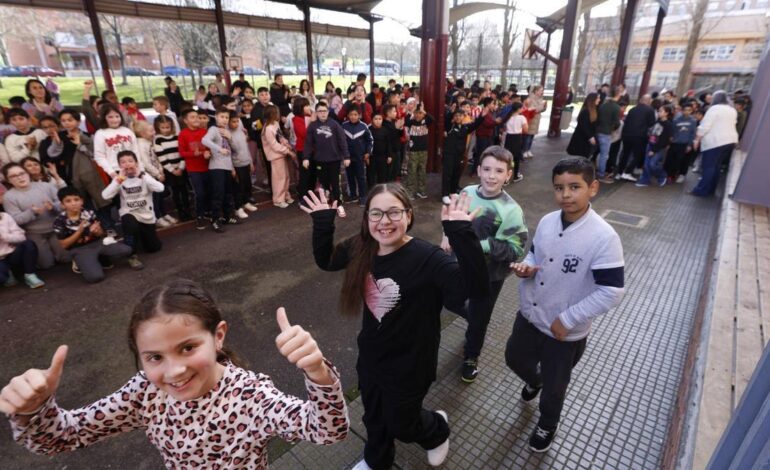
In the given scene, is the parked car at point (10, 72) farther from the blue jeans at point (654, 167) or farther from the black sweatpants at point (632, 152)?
the blue jeans at point (654, 167)

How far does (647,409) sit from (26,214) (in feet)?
22.6

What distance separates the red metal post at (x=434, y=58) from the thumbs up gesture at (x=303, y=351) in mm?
8558

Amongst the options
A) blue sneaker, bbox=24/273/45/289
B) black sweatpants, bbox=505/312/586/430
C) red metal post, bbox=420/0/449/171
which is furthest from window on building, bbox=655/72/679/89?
blue sneaker, bbox=24/273/45/289

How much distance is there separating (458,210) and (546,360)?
4.08 ft

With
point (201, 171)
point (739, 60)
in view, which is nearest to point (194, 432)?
point (201, 171)

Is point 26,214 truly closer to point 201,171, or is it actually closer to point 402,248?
point 201,171

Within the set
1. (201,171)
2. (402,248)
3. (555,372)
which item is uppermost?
(402,248)

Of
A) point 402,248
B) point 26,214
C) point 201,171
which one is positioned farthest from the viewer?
point 201,171

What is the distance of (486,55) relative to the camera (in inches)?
2050

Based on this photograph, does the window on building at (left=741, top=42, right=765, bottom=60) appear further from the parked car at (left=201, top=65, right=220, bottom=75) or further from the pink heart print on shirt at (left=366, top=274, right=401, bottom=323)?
the pink heart print on shirt at (left=366, top=274, right=401, bottom=323)

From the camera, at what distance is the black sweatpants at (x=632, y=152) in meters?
8.82

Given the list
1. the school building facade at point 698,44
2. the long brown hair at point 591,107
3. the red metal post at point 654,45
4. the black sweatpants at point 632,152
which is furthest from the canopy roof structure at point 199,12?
the school building facade at point 698,44

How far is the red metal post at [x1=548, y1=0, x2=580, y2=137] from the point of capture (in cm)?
1275

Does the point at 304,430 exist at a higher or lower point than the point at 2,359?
higher
